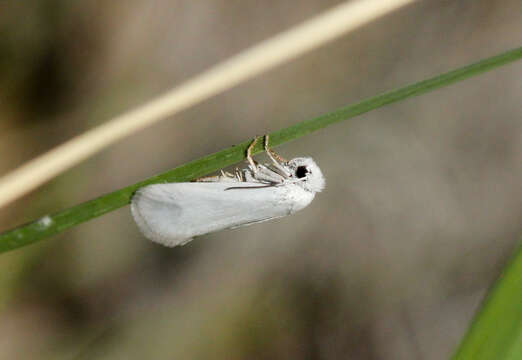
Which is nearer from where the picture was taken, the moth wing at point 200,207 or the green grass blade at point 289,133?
the green grass blade at point 289,133

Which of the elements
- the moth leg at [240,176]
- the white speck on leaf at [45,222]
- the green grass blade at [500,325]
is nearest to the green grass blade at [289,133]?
the white speck on leaf at [45,222]

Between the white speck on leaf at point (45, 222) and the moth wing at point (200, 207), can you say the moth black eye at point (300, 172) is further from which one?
the white speck on leaf at point (45, 222)

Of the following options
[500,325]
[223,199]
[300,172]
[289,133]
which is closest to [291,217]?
[300,172]

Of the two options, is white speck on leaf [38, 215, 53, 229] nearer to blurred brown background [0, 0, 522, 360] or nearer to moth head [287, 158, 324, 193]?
Result: moth head [287, 158, 324, 193]

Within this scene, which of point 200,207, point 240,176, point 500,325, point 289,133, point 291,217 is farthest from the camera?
point 291,217

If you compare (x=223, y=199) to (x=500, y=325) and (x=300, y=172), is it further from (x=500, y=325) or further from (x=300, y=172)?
(x=500, y=325)

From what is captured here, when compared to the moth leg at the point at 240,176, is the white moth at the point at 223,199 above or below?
below

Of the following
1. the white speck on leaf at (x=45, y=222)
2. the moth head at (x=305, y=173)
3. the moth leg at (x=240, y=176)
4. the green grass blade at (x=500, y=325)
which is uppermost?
the moth leg at (x=240, y=176)
